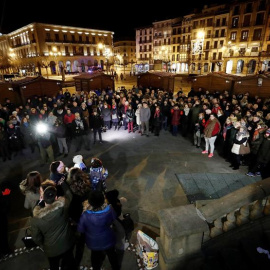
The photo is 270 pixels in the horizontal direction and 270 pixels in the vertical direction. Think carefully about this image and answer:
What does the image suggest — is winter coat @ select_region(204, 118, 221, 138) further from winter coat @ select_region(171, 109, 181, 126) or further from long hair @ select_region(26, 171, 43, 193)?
long hair @ select_region(26, 171, 43, 193)

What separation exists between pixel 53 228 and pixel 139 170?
4.56 m

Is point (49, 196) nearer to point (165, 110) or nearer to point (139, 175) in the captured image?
point (139, 175)

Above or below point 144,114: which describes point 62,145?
below

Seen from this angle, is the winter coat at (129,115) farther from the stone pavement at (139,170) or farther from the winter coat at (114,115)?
the stone pavement at (139,170)

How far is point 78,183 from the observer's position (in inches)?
172

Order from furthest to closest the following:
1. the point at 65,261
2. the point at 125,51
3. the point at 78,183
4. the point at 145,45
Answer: the point at 125,51 < the point at 145,45 < the point at 78,183 < the point at 65,261

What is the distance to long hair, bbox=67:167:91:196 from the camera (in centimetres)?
435

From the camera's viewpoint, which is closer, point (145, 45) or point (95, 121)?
point (95, 121)

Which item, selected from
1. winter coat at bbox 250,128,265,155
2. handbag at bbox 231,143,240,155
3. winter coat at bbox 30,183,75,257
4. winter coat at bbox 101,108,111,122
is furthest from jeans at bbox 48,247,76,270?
winter coat at bbox 101,108,111,122

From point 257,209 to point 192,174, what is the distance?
3698 millimetres

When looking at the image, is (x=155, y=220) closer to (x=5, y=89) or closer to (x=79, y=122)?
(x=79, y=122)

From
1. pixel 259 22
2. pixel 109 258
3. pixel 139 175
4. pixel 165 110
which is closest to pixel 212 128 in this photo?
pixel 139 175

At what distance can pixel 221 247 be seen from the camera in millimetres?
3418

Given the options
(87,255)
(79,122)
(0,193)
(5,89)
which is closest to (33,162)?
(79,122)
